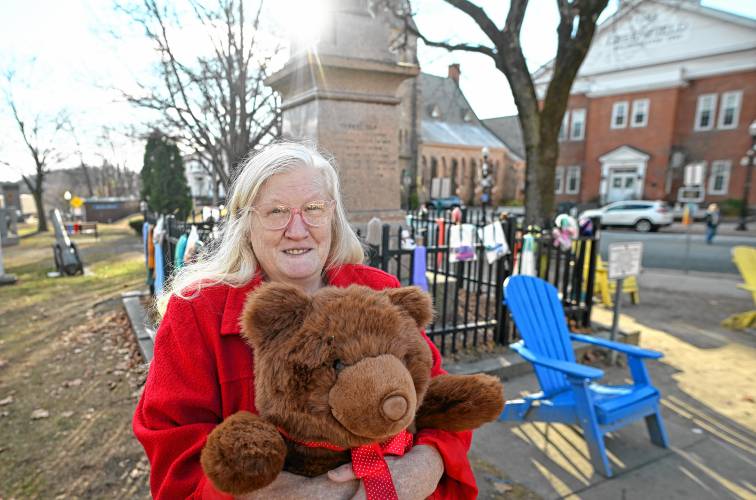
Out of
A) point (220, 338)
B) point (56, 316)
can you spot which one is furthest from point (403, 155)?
point (220, 338)

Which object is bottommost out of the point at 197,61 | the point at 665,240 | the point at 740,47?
the point at 665,240

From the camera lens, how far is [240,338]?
1287mm

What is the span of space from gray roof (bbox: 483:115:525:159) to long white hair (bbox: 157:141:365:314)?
60.6 meters

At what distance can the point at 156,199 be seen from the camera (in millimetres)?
22953

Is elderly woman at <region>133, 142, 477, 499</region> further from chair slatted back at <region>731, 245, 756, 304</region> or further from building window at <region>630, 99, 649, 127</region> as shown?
building window at <region>630, 99, 649, 127</region>

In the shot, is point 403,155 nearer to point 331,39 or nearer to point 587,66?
point 587,66

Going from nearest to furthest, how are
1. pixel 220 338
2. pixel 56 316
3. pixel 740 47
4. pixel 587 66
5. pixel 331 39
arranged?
pixel 220 338, pixel 331 39, pixel 56 316, pixel 740 47, pixel 587 66

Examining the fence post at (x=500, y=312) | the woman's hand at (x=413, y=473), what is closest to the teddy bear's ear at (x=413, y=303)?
the woman's hand at (x=413, y=473)

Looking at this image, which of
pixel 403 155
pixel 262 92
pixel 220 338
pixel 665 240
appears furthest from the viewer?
pixel 403 155

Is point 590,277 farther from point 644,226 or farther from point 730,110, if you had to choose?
point 730,110

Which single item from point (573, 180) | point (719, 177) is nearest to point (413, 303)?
point (719, 177)

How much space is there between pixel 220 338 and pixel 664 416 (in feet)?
13.5

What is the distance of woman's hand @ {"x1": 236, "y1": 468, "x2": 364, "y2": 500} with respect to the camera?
1.08 metres

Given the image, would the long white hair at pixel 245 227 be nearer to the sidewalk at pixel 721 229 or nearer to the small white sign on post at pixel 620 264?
the small white sign on post at pixel 620 264
